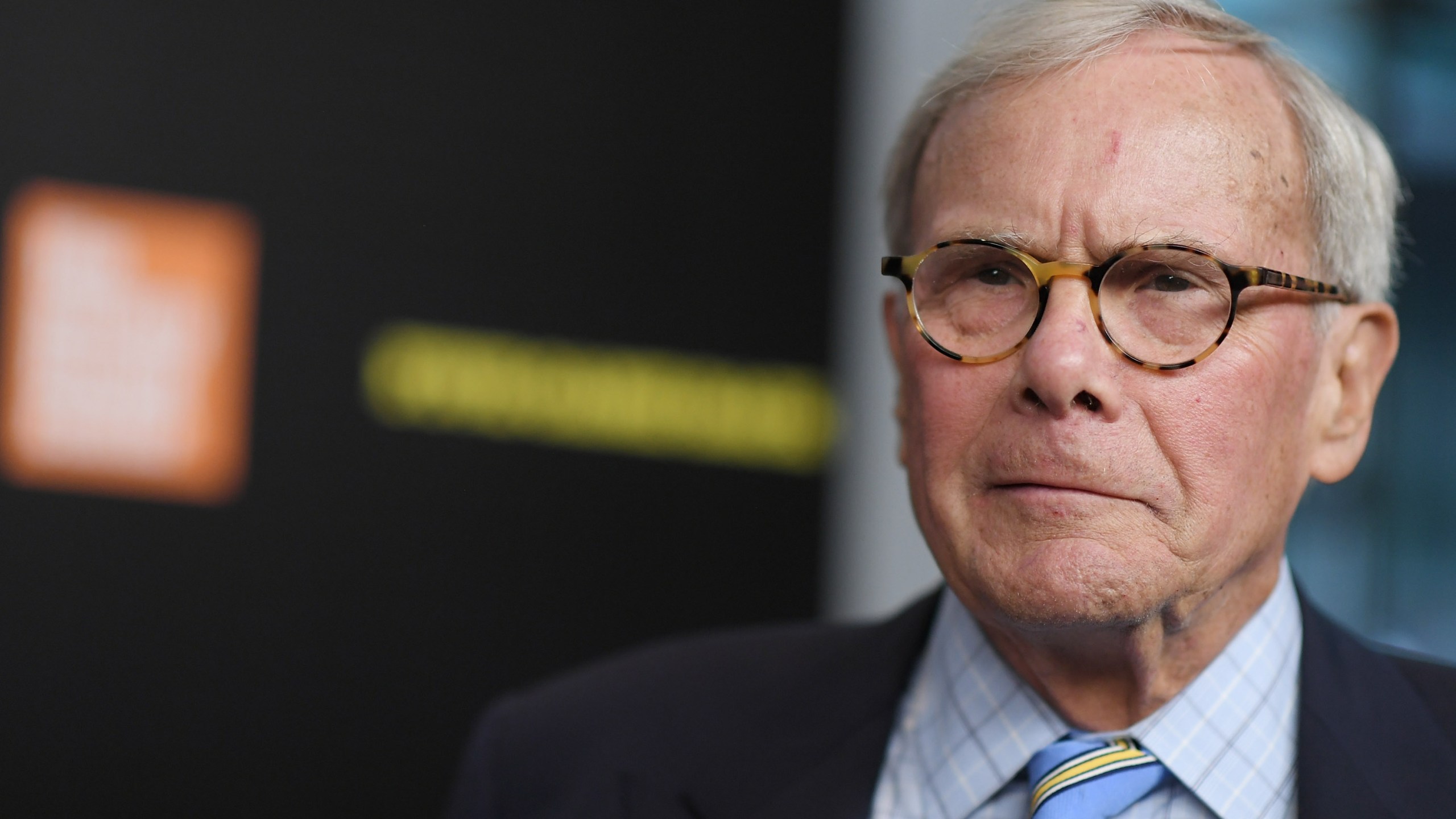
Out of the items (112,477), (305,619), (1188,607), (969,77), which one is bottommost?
(305,619)

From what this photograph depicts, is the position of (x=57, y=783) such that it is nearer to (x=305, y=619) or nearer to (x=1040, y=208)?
(x=305, y=619)

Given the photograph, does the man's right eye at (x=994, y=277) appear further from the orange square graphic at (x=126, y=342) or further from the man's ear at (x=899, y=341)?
the orange square graphic at (x=126, y=342)

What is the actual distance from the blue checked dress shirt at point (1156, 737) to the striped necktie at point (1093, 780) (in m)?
0.01

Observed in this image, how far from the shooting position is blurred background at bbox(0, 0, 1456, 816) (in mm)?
2426

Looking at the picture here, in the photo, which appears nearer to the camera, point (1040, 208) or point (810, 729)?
point (1040, 208)

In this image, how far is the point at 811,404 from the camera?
330 cm

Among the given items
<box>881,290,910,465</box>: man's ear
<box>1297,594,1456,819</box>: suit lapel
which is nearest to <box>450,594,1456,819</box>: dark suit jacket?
<box>1297,594,1456,819</box>: suit lapel

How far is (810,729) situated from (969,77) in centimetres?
71

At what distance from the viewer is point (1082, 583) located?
1.16m

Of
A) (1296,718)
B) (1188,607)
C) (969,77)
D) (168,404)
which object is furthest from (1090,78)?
(168,404)

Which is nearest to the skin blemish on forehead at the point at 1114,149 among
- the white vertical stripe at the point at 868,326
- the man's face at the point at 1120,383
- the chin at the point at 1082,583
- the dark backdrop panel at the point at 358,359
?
the man's face at the point at 1120,383

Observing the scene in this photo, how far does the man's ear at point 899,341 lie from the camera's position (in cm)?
141

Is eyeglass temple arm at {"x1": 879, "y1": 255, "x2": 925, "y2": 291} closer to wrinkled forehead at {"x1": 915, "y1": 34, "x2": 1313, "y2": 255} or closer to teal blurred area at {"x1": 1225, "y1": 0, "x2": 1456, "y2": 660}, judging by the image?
wrinkled forehead at {"x1": 915, "y1": 34, "x2": 1313, "y2": 255}

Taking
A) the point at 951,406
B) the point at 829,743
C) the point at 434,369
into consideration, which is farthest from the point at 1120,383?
the point at 434,369
